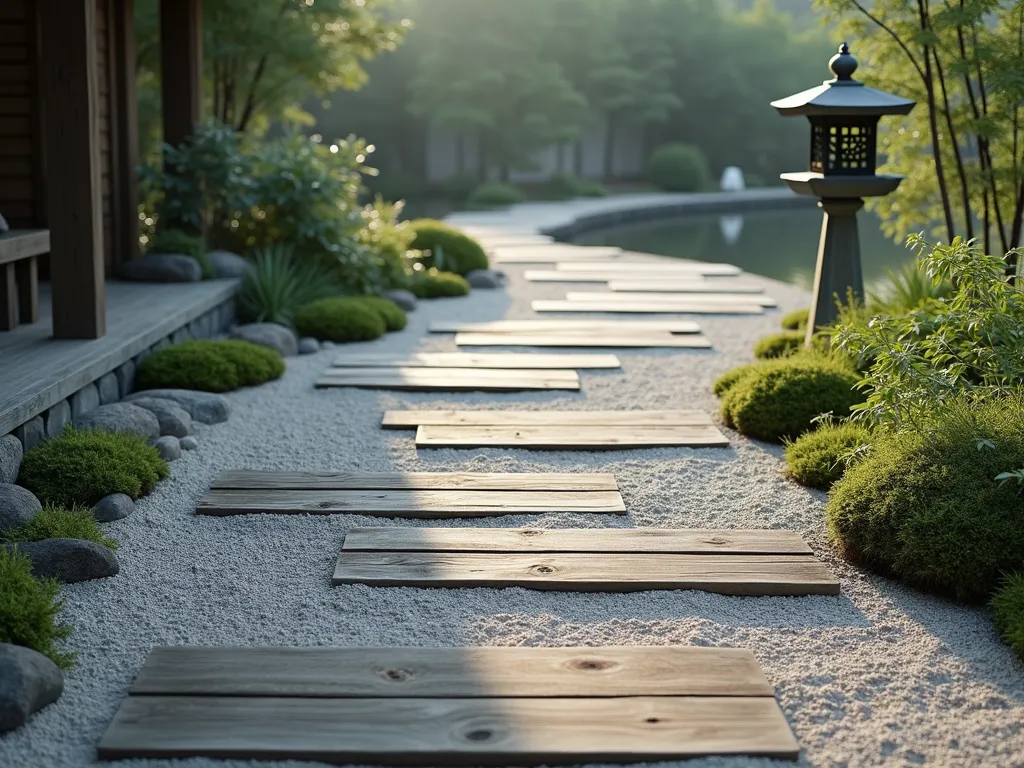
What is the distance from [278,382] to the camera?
661 centimetres

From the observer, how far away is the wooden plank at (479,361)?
278 inches

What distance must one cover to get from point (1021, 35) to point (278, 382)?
4.62 meters

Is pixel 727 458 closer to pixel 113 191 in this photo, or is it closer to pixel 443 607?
pixel 443 607

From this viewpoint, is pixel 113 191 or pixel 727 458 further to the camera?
pixel 113 191

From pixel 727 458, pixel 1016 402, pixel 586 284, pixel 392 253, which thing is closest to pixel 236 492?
pixel 727 458

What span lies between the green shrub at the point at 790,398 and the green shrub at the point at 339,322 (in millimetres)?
3122

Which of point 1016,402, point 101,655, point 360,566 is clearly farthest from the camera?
point 1016,402

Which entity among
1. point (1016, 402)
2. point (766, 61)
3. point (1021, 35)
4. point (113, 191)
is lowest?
point (1016, 402)

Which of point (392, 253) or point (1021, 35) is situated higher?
point (1021, 35)

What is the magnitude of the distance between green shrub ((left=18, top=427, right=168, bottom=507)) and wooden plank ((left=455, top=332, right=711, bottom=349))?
3456 mm

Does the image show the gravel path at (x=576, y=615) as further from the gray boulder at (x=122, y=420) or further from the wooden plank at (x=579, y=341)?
the wooden plank at (x=579, y=341)

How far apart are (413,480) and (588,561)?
1111 mm

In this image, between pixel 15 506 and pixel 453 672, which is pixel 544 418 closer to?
pixel 15 506

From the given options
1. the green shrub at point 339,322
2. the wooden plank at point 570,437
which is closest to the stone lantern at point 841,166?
the wooden plank at point 570,437
